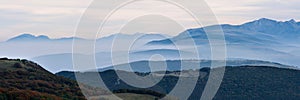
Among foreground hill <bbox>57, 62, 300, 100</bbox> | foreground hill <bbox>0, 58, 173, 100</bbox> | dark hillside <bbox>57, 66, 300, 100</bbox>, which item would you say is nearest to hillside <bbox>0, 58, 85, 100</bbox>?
foreground hill <bbox>0, 58, 173, 100</bbox>

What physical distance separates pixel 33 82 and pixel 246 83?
7844cm

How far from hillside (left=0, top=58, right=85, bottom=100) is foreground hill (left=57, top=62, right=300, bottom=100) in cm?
2800

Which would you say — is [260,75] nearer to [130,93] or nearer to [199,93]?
[199,93]

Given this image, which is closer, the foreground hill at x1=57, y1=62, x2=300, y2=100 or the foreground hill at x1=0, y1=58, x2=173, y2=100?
the foreground hill at x1=0, y1=58, x2=173, y2=100

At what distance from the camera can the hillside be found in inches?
3492

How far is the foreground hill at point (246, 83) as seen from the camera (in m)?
146

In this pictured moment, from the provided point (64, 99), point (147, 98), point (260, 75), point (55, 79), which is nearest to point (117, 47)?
point (64, 99)

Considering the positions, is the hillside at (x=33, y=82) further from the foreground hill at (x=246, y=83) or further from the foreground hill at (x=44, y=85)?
the foreground hill at (x=246, y=83)

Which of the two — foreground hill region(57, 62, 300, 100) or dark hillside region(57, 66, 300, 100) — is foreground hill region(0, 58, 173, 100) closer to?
foreground hill region(57, 62, 300, 100)

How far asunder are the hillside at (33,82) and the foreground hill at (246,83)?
1102 inches

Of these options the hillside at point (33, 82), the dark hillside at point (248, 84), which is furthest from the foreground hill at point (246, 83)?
the hillside at point (33, 82)

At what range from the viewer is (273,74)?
16988 cm

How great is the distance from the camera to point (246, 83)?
529ft

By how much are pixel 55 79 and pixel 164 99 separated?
67.1ft
